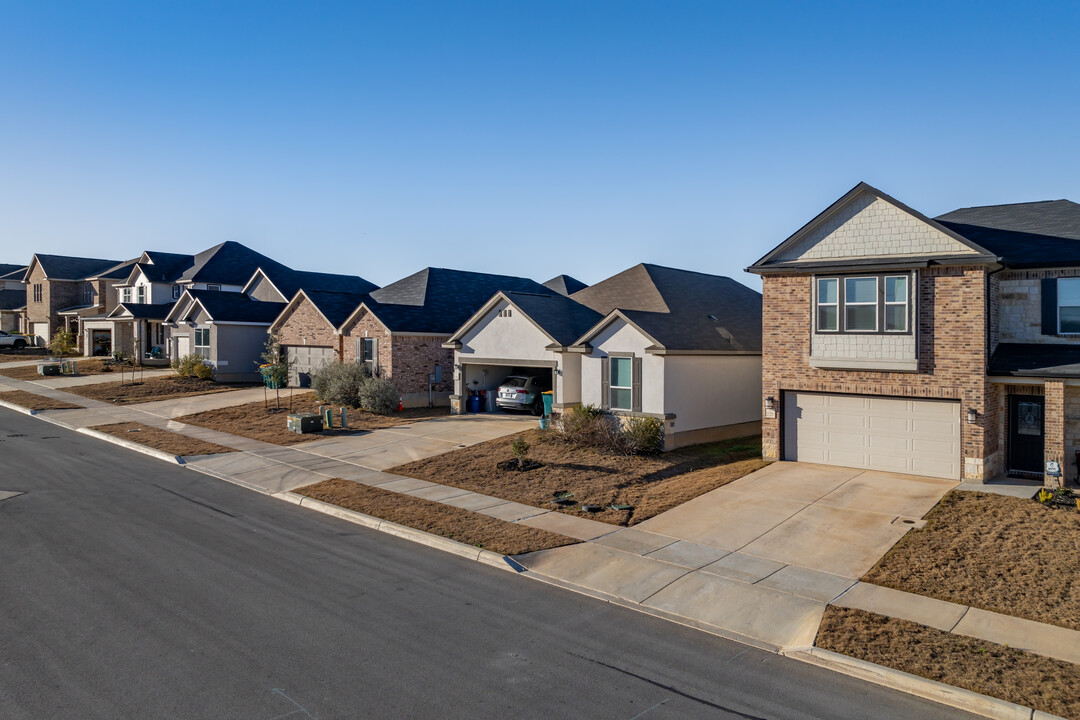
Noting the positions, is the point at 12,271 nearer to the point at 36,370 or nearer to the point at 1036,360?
the point at 36,370

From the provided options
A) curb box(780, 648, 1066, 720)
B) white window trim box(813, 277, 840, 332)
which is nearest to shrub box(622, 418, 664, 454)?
white window trim box(813, 277, 840, 332)

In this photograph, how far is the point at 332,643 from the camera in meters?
8.30

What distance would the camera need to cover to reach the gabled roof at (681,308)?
21812 millimetres

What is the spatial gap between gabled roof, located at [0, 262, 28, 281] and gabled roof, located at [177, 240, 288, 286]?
32244 mm

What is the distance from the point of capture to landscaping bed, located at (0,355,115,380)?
135ft

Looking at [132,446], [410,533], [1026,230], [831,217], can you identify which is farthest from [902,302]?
[132,446]

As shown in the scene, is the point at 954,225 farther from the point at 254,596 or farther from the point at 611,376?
the point at 254,596

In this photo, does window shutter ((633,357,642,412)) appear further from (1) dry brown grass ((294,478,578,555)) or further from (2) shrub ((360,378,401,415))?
(2) shrub ((360,378,401,415))

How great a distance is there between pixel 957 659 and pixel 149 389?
36.5 meters

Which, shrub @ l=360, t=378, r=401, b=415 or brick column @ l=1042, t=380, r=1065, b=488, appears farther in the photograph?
shrub @ l=360, t=378, r=401, b=415

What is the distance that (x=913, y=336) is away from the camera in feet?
54.2

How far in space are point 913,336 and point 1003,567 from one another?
7.01 m

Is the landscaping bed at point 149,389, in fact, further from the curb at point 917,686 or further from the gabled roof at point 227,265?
the curb at point 917,686

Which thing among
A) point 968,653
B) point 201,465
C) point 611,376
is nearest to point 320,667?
point 968,653
